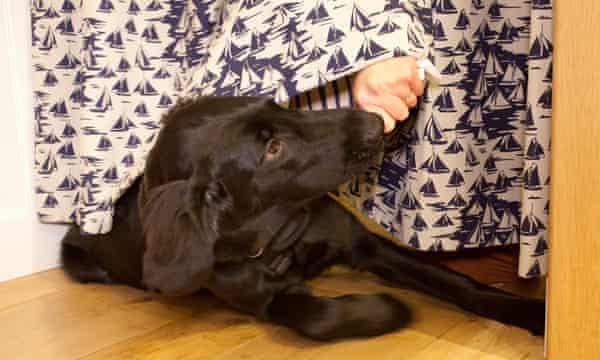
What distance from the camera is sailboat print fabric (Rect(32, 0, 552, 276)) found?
1146 mm

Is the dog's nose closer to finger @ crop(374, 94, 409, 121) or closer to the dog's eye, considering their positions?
finger @ crop(374, 94, 409, 121)

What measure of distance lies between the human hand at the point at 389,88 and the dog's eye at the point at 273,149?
0.68 feet

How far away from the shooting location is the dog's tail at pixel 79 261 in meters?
1.61

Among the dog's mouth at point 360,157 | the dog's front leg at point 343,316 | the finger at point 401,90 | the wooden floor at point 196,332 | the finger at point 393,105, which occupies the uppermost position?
the finger at point 401,90

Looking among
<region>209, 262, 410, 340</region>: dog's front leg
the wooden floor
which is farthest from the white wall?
<region>209, 262, 410, 340</region>: dog's front leg

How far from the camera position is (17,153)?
5.38 feet

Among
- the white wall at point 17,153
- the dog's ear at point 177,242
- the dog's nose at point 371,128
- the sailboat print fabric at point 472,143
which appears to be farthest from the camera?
the white wall at point 17,153

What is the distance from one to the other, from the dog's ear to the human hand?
0.41m

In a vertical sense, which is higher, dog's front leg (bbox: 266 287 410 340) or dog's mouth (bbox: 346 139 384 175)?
dog's mouth (bbox: 346 139 384 175)

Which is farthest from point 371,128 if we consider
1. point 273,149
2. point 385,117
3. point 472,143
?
point 472,143

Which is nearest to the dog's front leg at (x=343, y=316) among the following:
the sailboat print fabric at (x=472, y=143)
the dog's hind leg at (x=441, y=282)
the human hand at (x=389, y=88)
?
the dog's hind leg at (x=441, y=282)

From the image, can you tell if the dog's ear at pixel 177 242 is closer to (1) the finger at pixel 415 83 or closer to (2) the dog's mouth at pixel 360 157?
(2) the dog's mouth at pixel 360 157

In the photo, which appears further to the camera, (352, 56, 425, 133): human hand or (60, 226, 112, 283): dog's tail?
(60, 226, 112, 283): dog's tail

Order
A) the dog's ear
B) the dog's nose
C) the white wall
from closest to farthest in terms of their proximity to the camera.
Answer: the dog's ear < the dog's nose < the white wall
